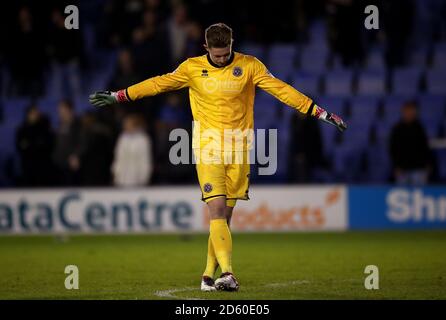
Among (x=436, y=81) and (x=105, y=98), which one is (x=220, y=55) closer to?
(x=105, y=98)

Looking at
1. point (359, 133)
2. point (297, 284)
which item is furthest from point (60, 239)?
point (297, 284)

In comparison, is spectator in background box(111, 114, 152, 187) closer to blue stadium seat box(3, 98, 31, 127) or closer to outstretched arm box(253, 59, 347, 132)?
blue stadium seat box(3, 98, 31, 127)

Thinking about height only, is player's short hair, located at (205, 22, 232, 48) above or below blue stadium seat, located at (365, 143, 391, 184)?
above

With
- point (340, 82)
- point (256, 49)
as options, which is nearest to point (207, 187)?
point (340, 82)

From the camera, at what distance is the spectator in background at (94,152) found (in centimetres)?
1697

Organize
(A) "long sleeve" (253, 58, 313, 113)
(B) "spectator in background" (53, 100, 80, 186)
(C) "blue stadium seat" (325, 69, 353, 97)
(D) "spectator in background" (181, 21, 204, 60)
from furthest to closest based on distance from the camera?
(C) "blue stadium seat" (325, 69, 353, 97)
(D) "spectator in background" (181, 21, 204, 60)
(B) "spectator in background" (53, 100, 80, 186)
(A) "long sleeve" (253, 58, 313, 113)

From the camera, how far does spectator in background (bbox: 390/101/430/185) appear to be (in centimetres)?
1667

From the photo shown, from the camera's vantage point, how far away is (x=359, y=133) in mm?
19094

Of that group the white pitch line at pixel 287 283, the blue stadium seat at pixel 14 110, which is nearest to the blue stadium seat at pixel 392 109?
the blue stadium seat at pixel 14 110

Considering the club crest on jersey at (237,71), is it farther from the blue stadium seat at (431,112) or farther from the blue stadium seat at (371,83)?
the blue stadium seat at (371,83)

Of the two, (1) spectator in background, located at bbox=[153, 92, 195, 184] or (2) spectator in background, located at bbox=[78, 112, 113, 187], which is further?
(1) spectator in background, located at bbox=[153, 92, 195, 184]

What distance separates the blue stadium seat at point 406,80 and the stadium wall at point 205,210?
3887 mm

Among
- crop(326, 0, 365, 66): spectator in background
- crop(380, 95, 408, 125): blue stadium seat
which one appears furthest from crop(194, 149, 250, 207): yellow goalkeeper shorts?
crop(380, 95, 408, 125): blue stadium seat

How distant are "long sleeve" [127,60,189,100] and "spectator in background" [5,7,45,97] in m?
9.84
